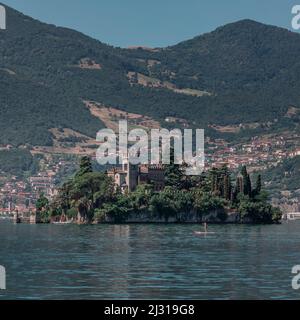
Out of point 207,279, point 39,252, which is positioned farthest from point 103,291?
point 39,252

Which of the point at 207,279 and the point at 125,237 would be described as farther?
the point at 125,237

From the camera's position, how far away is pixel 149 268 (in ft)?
294

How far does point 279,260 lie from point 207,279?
67.6 ft

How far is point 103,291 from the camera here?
71.9 m

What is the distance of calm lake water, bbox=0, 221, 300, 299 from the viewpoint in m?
71.4

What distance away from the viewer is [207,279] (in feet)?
263

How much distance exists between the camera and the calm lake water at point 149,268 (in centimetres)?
7144
